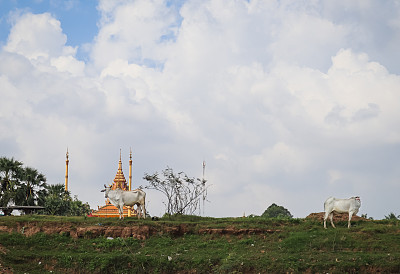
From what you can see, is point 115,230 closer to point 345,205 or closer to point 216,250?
point 216,250

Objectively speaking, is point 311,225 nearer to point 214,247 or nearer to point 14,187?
point 214,247

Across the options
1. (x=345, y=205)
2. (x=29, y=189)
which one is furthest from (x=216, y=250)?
(x=29, y=189)

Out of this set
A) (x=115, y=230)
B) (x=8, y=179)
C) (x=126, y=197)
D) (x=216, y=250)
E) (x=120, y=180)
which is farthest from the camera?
(x=120, y=180)

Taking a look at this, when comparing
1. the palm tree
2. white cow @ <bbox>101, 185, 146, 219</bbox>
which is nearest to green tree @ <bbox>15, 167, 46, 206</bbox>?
the palm tree

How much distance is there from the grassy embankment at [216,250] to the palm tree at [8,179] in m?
12.6

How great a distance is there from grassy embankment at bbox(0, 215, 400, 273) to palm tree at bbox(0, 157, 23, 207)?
1260 cm

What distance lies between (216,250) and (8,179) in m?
21.6

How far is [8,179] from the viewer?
3775 cm

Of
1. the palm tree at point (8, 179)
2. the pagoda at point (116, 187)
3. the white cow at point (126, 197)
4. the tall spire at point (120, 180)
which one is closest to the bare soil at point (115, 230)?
the white cow at point (126, 197)

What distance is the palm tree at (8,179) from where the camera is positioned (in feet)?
122

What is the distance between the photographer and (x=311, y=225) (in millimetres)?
24484

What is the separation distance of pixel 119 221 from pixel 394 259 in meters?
12.8

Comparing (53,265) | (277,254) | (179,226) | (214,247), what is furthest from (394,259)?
(53,265)

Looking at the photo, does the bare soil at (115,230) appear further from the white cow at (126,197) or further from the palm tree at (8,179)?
the palm tree at (8,179)
